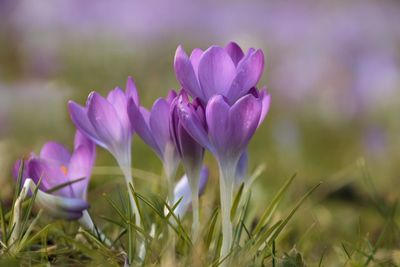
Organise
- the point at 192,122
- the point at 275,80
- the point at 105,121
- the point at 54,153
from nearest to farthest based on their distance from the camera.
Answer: the point at 192,122 < the point at 105,121 < the point at 54,153 < the point at 275,80

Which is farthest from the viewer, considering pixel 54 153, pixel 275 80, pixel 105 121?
pixel 275 80

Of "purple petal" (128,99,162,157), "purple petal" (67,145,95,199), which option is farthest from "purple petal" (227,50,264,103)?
"purple petal" (67,145,95,199)

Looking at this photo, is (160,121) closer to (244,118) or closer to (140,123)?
(140,123)

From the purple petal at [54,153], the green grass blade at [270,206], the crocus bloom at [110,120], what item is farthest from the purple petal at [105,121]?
the green grass blade at [270,206]

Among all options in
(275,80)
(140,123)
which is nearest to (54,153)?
(140,123)

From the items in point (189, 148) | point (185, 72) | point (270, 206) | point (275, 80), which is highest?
point (185, 72)

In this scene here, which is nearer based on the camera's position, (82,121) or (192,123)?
(192,123)

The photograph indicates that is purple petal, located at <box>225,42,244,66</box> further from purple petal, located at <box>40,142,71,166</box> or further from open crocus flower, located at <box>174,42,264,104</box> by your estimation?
purple petal, located at <box>40,142,71,166</box>
